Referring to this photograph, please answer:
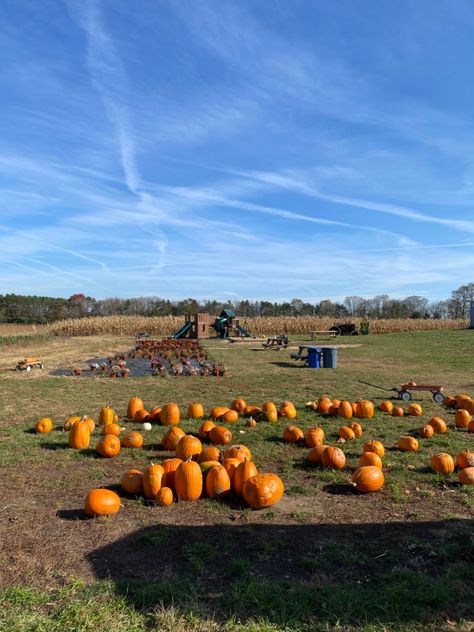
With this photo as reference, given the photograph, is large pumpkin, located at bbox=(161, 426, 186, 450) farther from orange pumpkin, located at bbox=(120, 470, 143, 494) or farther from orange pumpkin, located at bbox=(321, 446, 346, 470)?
orange pumpkin, located at bbox=(321, 446, 346, 470)

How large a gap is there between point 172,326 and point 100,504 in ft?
135

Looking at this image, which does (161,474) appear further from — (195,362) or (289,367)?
(195,362)

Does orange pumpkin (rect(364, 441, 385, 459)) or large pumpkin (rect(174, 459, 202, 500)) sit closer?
large pumpkin (rect(174, 459, 202, 500))

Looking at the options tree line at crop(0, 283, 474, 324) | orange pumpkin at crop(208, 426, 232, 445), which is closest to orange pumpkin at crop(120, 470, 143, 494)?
orange pumpkin at crop(208, 426, 232, 445)

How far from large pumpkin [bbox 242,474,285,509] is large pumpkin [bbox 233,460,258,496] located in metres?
0.11

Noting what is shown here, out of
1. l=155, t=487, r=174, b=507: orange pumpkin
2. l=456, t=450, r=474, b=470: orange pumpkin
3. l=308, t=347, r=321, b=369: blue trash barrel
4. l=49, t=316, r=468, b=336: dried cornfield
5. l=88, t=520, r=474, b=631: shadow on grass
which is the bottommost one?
l=88, t=520, r=474, b=631: shadow on grass

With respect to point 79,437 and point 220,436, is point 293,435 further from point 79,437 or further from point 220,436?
point 79,437

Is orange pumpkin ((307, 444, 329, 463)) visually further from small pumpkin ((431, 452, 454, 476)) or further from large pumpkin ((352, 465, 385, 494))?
small pumpkin ((431, 452, 454, 476))

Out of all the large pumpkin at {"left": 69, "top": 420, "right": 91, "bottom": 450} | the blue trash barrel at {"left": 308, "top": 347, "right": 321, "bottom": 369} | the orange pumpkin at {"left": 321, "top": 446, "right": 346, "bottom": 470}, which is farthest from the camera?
the blue trash barrel at {"left": 308, "top": 347, "right": 321, "bottom": 369}

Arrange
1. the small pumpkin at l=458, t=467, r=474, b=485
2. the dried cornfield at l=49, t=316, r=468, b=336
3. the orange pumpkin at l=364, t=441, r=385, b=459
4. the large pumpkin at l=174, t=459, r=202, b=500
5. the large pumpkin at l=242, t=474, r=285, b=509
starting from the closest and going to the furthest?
the large pumpkin at l=242, t=474, r=285, b=509 → the large pumpkin at l=174, t=459, r=202, b=500 → the small pumpkin at l=458, t=467, r=474, b=485 → the orange pumpkin at l=364, t=441, r=385, b=459 → the dried cornfield at l=49, t=316, r=468, b=336

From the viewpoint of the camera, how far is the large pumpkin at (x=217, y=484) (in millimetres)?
4633

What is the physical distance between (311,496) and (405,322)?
156 ft

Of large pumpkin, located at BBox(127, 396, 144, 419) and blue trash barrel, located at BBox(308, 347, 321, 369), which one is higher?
blue trash barrel, located at BBox(308, 347, 321, 369)

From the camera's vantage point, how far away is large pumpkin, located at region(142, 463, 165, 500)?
15.0ft
